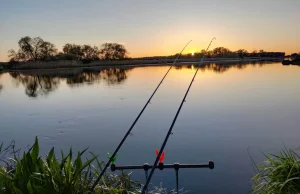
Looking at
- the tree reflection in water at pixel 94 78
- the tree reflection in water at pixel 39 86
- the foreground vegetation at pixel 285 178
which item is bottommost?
the tree reflection in water at pixel 39 86

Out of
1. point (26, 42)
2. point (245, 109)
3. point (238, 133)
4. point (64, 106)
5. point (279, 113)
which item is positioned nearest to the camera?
point (238, 133)

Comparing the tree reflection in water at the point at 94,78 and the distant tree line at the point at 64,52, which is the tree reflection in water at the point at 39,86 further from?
the distant tree line at the point at 64,52

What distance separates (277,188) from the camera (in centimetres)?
387

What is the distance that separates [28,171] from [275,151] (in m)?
8.08

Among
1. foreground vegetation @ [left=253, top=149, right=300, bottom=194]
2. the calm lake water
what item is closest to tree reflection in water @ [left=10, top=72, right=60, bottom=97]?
the calm lake water

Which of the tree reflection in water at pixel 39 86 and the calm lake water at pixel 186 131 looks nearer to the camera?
the calm lake water at pixel 186 131

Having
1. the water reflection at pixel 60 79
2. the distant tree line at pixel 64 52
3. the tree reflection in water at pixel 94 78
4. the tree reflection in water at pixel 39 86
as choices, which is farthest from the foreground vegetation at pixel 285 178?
the distant tree line at pixel 64 52

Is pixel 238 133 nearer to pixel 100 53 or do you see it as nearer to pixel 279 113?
pixel 279 113

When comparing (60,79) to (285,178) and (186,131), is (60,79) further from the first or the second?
(285,178)

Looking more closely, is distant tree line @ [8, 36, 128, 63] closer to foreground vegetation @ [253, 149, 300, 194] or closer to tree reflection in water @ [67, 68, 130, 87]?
tree reflection in water @ [67, 68, 130, 87]

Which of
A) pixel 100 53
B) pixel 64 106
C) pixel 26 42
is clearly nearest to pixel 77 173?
pixel 64 106

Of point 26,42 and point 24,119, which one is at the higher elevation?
point 26,42

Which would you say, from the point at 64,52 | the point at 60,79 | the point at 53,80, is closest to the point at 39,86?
the point at 53,80

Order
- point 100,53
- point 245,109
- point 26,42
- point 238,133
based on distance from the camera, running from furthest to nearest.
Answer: point 100,53, point 26,42, point 245,109, point 238,133
